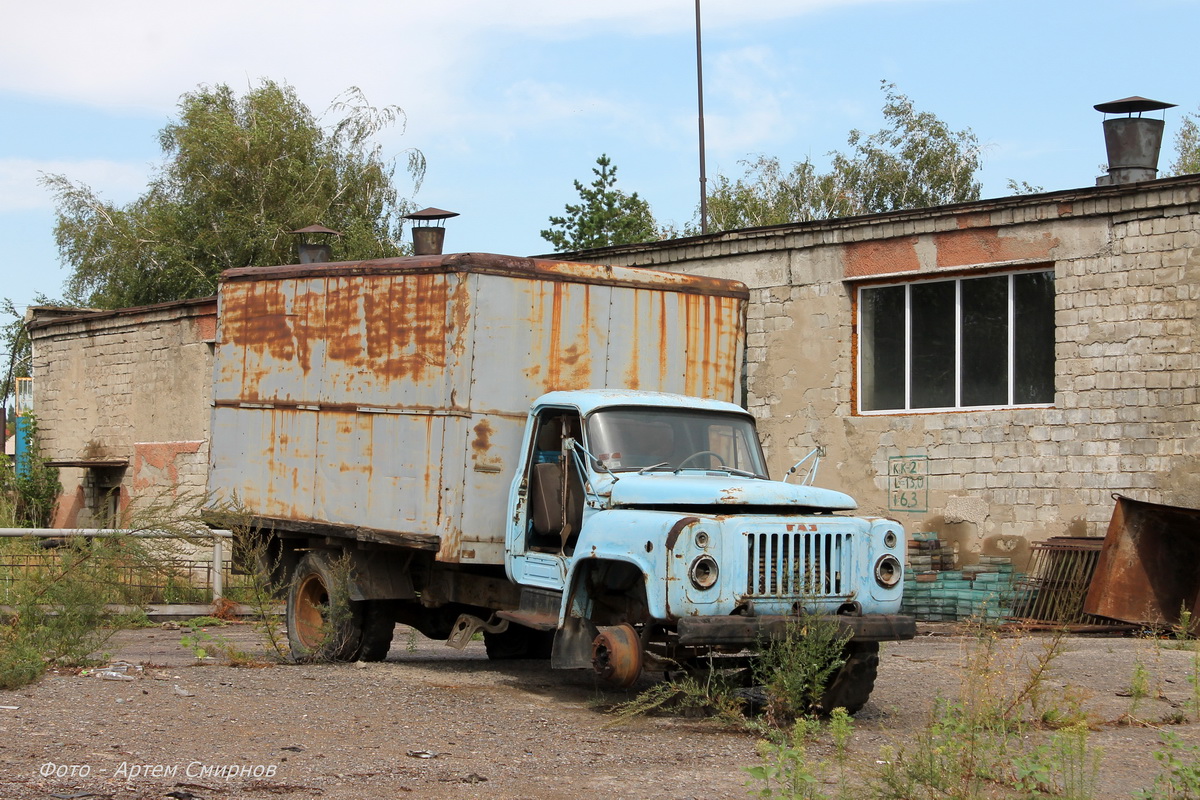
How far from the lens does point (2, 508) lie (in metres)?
22.8

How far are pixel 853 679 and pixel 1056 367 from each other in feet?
26.0

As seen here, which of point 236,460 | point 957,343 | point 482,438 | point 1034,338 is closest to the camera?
point 482,438

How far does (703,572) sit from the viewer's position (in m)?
7.89

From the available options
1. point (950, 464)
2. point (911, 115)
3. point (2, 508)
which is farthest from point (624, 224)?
point (950, 464)

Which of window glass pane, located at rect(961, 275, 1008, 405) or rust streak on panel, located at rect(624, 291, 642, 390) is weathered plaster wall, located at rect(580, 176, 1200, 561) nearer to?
window glass pane, located at rect(961, 275, 1008, 405)

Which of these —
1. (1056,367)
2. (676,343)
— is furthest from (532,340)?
(1056,367)

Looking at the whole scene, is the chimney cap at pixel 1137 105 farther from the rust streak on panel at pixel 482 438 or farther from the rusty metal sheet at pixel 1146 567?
the rust streak on panel at pixel 482 438

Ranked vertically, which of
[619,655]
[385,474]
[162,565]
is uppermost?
[385,474]

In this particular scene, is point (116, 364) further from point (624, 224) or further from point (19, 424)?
point (624, 224)

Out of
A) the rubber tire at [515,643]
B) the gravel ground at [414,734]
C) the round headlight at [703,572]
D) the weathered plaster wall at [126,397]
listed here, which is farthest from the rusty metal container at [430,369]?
the weathered plaster wall at [126,397]

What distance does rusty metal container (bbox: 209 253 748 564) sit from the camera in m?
9.84

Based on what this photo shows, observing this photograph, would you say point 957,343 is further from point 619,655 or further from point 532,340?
point 619,655

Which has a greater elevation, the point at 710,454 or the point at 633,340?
the point at 633,340

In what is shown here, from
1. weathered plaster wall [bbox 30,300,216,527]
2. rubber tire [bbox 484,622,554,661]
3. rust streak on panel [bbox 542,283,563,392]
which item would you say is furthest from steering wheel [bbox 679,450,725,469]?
weathered plaster wall [bbox 30,300,216,527]
